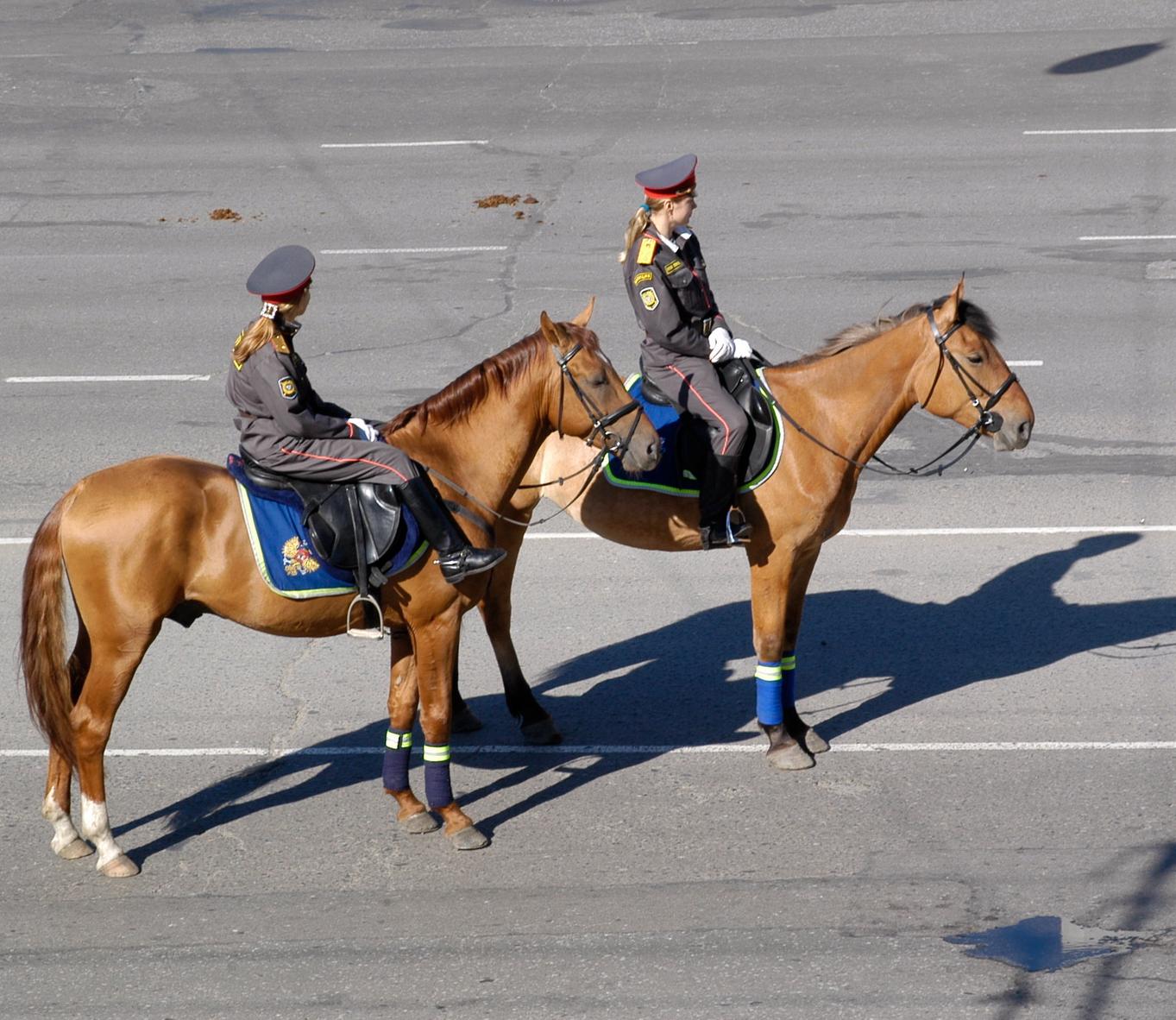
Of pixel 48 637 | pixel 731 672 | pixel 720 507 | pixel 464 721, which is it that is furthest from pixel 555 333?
pixel 731 672

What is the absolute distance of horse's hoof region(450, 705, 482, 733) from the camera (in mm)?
8727

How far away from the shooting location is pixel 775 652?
8273 millimetres

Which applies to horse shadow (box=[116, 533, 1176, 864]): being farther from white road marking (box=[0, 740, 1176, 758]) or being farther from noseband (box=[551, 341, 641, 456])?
noseband (box=[551, 341, 641, 456])

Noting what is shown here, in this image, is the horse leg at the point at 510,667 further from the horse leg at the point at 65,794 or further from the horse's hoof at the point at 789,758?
the horse leg at the point at 65,794

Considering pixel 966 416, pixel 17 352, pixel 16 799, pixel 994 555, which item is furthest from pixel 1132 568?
pixel 17 352

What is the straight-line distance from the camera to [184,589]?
23.5 feet

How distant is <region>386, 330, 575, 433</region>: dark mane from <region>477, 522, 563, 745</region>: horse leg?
3.88 feet

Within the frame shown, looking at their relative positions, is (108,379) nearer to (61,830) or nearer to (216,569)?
(61,830)

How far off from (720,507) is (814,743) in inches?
55.7

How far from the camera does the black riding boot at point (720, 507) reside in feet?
26.8

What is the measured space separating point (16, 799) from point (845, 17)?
73.9 ft

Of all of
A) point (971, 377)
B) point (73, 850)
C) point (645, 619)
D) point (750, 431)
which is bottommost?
point (645, 619)

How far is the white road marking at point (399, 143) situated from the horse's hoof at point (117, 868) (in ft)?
52.4

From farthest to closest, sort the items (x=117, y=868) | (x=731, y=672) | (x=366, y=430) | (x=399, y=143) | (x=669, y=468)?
(x=399, y=143) < (x=731, y=672) < (x=669, y=468) < (x=366, y=430) < (x=117, y=868)
